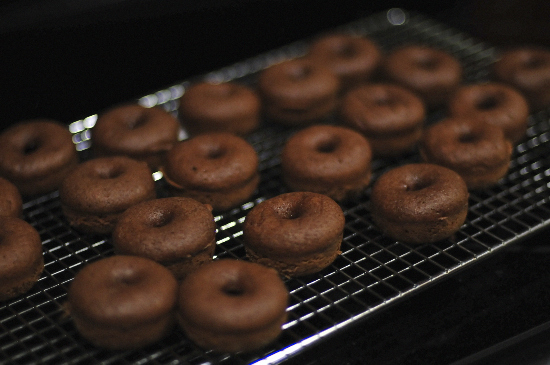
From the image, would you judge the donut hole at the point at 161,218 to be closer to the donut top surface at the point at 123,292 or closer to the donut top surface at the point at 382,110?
the donut top surface at the point at 123,292

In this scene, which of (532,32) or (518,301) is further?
(532,32)

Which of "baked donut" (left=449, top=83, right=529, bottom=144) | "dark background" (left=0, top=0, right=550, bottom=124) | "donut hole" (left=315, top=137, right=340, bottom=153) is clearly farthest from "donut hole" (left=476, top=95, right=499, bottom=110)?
"dark background" (left=0, top=0, right=550, bottom=124)

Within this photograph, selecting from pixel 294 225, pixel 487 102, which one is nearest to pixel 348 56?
pixel 487 102

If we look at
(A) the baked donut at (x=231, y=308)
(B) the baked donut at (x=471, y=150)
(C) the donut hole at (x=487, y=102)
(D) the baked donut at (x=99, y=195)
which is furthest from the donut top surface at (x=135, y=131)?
(C) the donut hole at (x=487, y=102)

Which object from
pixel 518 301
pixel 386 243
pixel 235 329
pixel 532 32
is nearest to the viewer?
pixel 235 329

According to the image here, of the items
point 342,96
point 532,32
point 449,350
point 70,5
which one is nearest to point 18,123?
point 70,5

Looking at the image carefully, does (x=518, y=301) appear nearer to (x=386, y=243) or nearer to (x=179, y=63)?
(x=386, y=243)

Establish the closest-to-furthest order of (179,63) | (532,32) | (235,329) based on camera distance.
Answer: (235,329), (179,63), (532,32)

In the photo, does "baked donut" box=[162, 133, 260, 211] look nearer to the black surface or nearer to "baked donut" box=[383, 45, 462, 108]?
the black surface
